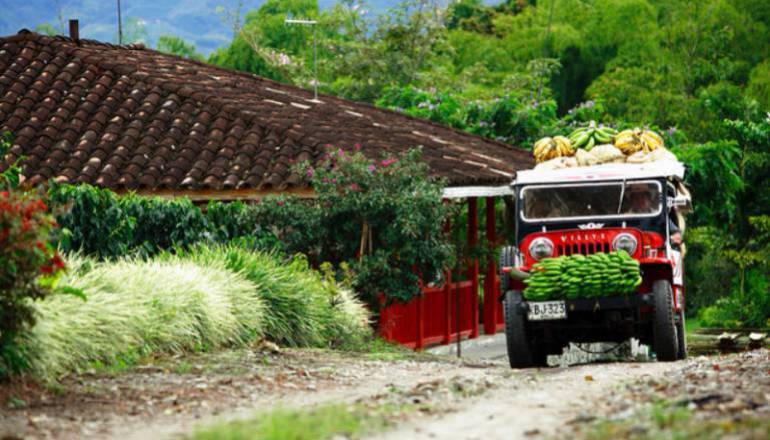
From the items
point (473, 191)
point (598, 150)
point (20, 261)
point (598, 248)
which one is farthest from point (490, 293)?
point (20, 261)

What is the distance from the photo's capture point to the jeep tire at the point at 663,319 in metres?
15.0

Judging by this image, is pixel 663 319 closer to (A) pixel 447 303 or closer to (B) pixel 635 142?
(B) pixel 635 142

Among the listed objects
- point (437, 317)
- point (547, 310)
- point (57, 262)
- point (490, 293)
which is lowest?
point (437, 317)

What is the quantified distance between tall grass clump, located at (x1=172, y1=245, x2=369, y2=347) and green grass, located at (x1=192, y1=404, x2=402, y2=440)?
19.6 feet

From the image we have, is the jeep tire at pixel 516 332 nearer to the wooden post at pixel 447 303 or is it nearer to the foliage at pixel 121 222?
the foliage at pixel 121 222

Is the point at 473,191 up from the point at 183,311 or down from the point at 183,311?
up

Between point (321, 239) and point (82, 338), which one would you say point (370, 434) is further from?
point (321, 239)

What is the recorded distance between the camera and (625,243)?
50.3ft

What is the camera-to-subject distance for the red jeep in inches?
595

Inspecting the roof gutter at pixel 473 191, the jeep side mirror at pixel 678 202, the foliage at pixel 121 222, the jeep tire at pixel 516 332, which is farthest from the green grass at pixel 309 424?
the roof gutter at pixel 473 191

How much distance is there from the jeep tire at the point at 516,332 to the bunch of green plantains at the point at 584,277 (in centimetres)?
21

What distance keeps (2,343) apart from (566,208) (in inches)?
284

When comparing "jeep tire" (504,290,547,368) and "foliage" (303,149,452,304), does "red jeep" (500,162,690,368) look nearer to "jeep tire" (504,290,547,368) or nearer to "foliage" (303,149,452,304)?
"jeep tire" (504,290,547,368)

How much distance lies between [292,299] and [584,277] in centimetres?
369
